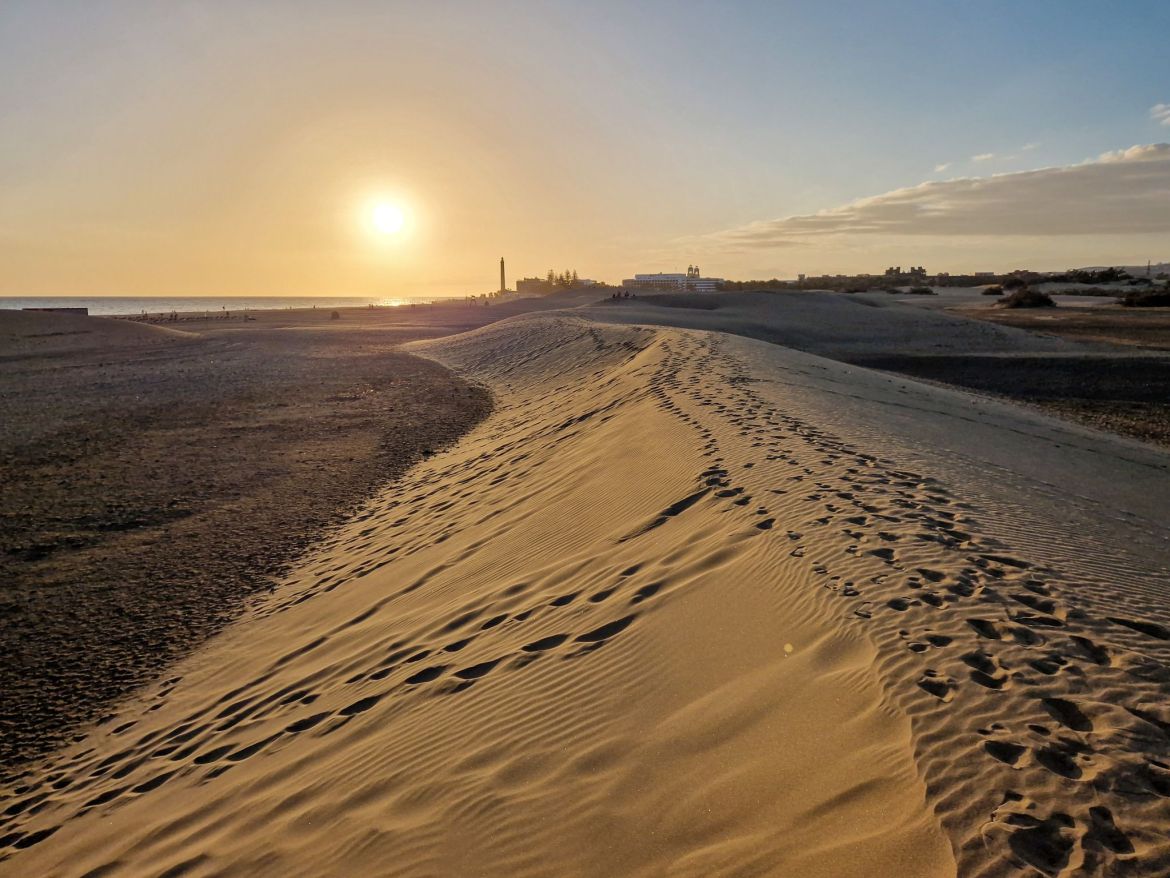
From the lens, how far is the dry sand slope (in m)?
2.50

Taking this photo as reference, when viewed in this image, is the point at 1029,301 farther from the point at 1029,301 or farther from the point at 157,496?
the point at 157,496

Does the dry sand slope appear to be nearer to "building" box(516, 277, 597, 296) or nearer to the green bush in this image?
the green bush

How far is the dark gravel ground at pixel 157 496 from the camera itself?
5.84 meters

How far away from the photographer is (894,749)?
8.98 feet

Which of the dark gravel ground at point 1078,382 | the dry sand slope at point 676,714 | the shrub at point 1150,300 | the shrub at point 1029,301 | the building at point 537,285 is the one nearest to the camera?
the dry sand slope at point 676,714

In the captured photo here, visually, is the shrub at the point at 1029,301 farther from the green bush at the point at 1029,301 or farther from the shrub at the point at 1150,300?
the shrub at the point at 1150,300

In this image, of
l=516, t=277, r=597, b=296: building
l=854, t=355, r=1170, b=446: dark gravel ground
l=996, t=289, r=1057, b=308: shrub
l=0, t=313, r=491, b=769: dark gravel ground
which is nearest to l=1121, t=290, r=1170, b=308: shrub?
l=996, t=289, r=1057, b=308: shrub

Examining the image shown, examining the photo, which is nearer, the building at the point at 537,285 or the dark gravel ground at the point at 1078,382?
the dark gravel ground at the point at 1078,382

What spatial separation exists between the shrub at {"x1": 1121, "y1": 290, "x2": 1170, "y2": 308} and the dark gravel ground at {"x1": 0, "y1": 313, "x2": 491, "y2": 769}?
36856mm

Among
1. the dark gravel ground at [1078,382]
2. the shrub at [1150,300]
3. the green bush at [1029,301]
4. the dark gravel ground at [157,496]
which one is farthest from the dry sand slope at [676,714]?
the green bush at [1029,301]

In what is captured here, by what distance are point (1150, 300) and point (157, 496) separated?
149ft

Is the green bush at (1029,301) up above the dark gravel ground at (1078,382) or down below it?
above

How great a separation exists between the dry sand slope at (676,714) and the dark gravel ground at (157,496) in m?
0.71

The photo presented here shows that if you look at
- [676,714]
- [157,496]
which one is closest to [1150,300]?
[157,496]
